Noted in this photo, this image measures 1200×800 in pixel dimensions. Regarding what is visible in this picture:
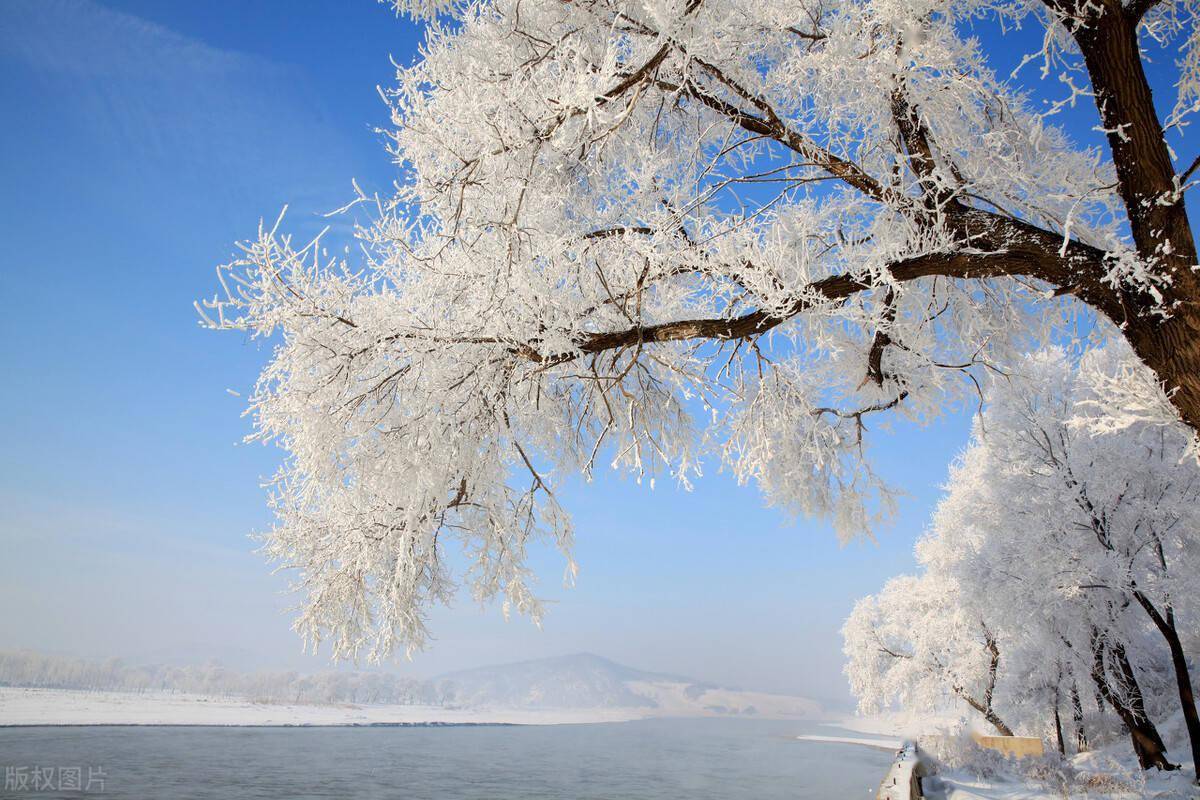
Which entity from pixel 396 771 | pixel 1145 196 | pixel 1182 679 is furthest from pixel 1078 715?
pixel 396 771

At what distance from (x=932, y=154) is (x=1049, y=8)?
878mm

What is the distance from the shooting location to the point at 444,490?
475cm

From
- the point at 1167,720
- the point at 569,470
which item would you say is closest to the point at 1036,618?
the point at 1167,720

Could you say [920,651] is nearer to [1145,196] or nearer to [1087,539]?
[1087,539]

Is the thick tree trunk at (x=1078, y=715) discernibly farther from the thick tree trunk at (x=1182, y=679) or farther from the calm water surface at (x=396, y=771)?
the calm water surface at (x=396, y=771)

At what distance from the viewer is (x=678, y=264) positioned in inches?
153

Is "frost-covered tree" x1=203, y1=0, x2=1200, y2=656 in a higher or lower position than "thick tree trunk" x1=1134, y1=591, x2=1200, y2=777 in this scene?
higher

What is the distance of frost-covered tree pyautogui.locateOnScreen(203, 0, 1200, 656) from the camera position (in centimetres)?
343

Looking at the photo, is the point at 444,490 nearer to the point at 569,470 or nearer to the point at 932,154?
the point at 569,470

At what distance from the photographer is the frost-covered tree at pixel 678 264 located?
3.43m

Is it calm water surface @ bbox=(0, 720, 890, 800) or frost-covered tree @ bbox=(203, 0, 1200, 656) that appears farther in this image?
calm water surface @ bbox=(0, 720, 890, 800)

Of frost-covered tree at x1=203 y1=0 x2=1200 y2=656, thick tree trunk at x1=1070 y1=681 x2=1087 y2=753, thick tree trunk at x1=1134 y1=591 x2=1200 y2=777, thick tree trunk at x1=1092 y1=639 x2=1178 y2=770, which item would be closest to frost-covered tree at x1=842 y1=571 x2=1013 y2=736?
thick tree trunk at x1=1070 y1=681 x2=1087 y2=753

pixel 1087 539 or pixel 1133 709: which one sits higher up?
pixel 1087 539

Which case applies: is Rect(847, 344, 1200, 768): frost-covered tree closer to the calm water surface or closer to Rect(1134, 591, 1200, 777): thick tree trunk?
Rect(1134, 591, 1200, 777): thick tree trunk
